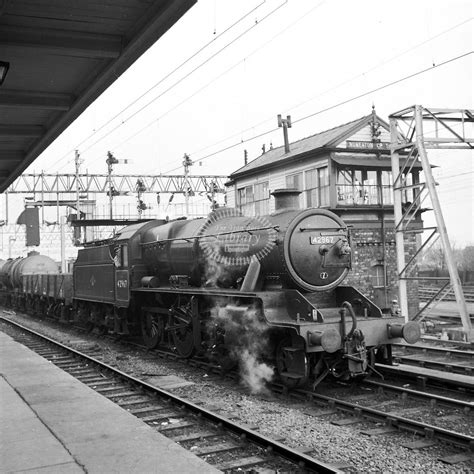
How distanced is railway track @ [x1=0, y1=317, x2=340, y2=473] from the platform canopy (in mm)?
4131

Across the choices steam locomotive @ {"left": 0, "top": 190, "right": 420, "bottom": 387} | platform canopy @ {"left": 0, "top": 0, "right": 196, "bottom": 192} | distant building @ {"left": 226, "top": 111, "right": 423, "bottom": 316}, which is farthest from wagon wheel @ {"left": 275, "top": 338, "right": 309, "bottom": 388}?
distant building @ {"left": 226, "top": 111, "right": 423, "bottom": 316}

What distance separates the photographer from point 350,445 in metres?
5.69

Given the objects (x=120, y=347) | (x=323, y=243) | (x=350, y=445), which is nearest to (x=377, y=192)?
(x=120, y=347)

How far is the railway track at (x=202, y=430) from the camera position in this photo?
17.1ft

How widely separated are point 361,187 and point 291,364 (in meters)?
14.5

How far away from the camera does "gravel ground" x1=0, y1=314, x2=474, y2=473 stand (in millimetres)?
5145

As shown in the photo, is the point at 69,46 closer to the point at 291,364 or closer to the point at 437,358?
the point at 291,364

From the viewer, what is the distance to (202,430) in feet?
21.1

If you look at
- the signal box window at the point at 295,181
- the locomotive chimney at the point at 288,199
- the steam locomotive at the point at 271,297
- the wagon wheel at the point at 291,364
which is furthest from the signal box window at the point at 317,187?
the wagon wheel at the point at 291,364

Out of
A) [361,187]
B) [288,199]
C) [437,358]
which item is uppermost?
[361,187]

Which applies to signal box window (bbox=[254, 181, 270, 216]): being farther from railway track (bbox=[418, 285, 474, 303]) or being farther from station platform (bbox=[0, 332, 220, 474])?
station platform (bbox=[0, 332, 220, 474])

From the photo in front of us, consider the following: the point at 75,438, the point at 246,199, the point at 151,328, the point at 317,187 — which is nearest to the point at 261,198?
the point at 246,199

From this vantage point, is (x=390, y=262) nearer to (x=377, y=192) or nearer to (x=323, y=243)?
(x=377, y=192)

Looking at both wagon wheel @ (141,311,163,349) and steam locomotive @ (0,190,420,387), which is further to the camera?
wagon wheel @ (141,311,163,349)
